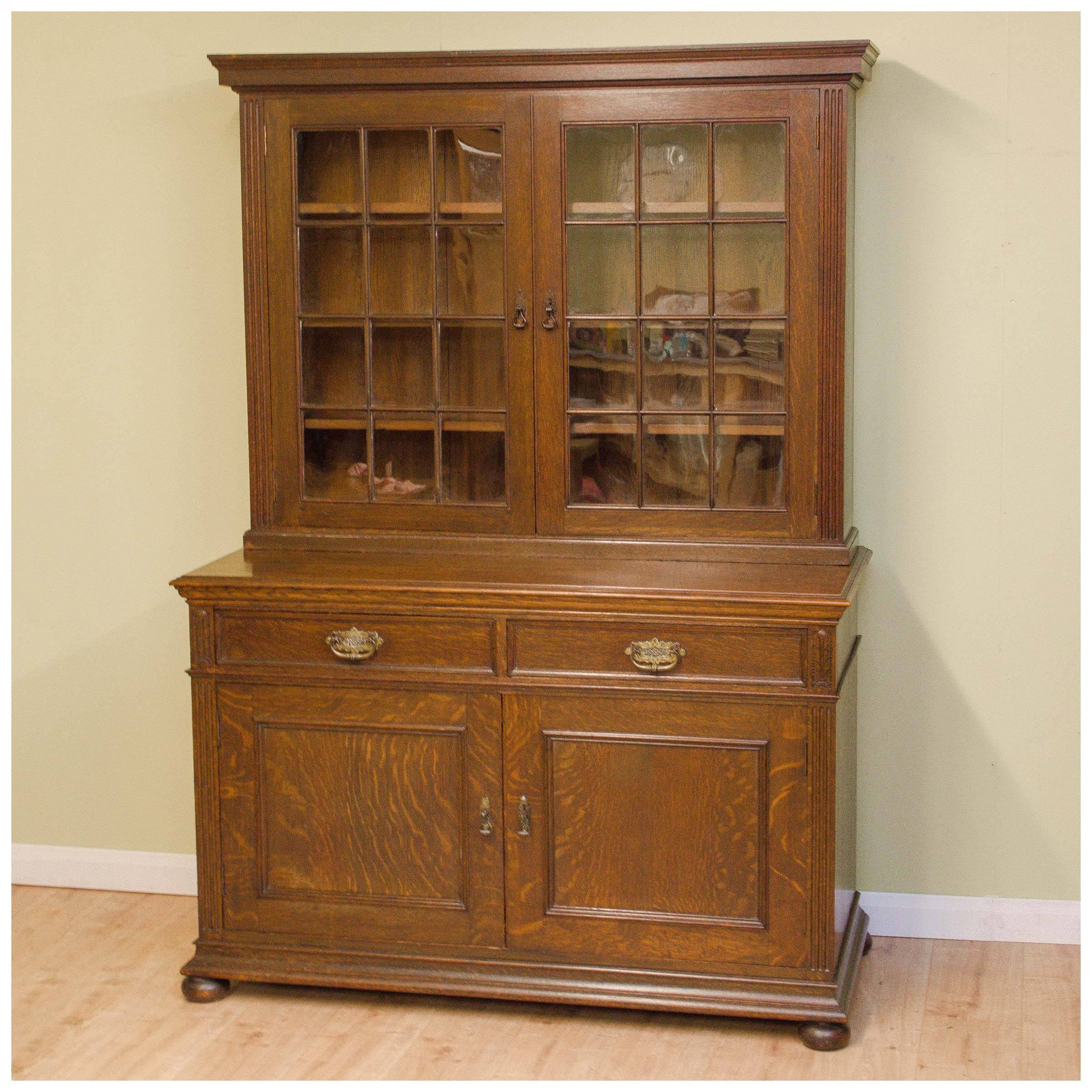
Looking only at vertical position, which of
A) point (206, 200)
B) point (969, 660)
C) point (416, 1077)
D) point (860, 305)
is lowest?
point (416, 1077)

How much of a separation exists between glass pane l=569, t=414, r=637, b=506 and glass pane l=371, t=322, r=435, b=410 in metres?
0.32

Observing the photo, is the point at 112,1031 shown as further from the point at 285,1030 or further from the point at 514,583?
the point at 514,583

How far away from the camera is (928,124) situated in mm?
2996

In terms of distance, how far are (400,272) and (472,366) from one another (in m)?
0.25

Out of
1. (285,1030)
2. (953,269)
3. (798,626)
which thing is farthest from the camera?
(953,269)

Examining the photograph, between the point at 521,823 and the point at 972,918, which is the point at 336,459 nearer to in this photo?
the point at 521,823

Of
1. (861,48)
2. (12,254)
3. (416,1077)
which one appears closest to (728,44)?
(861,48)

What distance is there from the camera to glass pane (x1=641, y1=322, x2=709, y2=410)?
2920 millimetres

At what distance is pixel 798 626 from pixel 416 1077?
108 centimetres

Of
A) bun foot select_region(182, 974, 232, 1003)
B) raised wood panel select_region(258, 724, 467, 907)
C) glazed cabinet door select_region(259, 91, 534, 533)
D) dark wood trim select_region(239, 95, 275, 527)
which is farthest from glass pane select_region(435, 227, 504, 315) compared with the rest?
bun foot select_region(182, 974, 232, 1003)

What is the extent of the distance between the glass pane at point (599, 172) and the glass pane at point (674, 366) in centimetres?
25

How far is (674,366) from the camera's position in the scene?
2936mm

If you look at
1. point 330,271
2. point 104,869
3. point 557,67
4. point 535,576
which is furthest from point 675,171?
point 104,869

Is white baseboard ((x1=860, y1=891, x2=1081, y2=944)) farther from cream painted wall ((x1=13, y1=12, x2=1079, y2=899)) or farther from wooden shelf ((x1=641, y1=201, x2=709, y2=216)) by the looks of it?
wooden shelf ((x1=641, y1=201, x2=709, y2=216))
